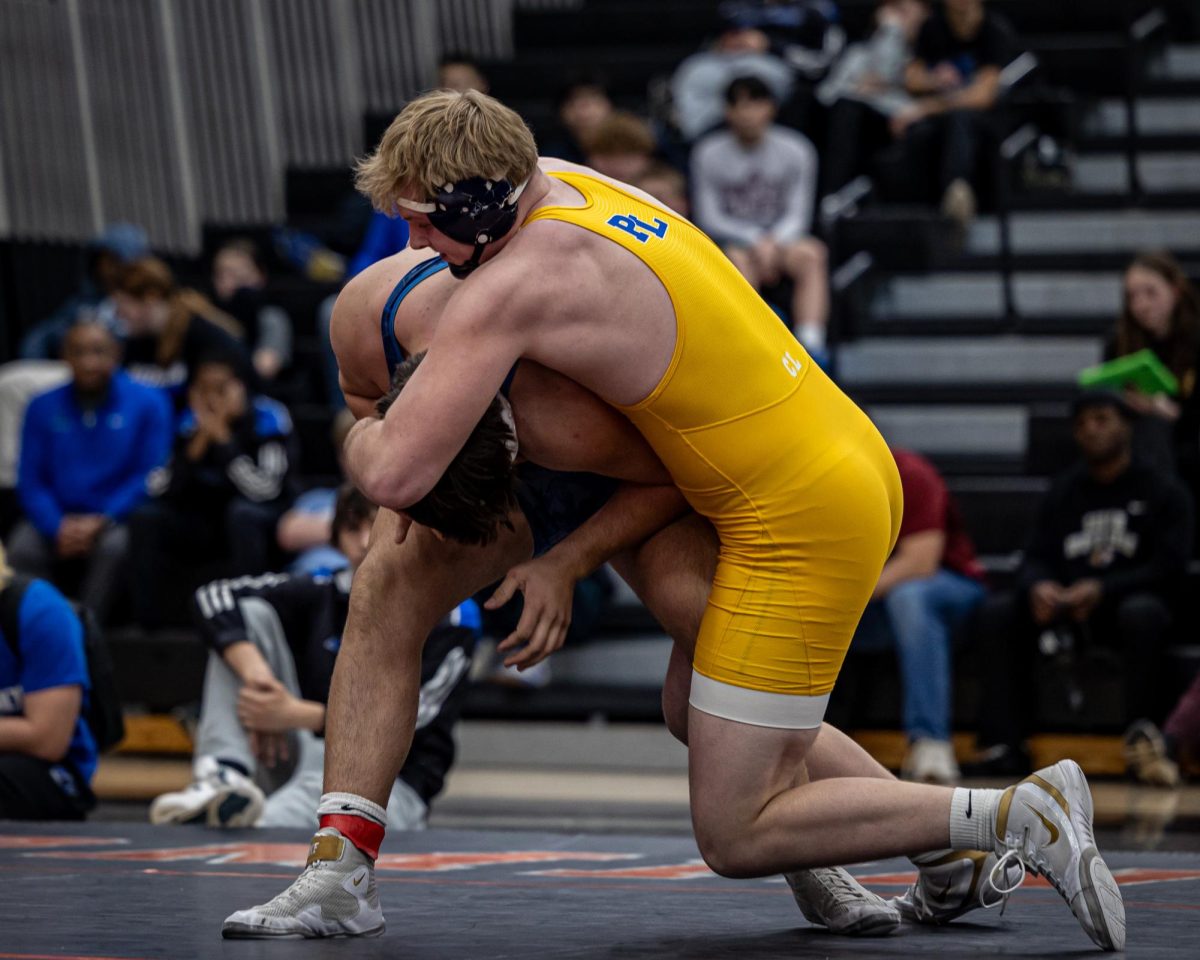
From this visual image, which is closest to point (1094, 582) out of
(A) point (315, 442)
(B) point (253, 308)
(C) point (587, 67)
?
(A) point (315, 442)

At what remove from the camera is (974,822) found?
3154 millimetres

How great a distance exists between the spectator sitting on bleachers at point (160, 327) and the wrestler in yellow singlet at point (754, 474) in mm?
5302

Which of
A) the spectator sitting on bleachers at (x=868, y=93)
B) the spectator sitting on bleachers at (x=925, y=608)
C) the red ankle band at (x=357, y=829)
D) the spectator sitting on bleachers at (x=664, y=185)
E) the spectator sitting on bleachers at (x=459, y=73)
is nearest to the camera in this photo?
the red ankle band at (x=357, y=829)

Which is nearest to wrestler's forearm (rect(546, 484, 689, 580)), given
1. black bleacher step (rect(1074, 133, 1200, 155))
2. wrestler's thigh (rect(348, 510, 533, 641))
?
wrestler's thigh (rect(348, 510, 533, 641))

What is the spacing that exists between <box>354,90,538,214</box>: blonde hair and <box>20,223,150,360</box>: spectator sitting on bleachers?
566cm

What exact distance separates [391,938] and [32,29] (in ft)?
25.1

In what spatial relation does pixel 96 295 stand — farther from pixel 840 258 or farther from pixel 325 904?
pixel 325 904

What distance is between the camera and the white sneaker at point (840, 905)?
3.30 m

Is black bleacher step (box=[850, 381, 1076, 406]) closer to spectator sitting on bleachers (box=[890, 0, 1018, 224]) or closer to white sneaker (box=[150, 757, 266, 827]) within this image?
spectator sitting on bleachers (box=[890, 0, 1018, 224])

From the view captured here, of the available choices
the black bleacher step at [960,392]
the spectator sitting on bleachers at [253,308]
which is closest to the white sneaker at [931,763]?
the black bleacher step at [960,392]

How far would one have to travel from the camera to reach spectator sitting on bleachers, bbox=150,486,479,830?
16.0 feet

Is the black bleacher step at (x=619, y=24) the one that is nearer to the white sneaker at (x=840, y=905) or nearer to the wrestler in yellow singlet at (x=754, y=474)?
the wrestler in yellow singlet at (x=754, y=474)

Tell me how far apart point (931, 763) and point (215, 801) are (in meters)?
2.40

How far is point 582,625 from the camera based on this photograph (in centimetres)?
743
